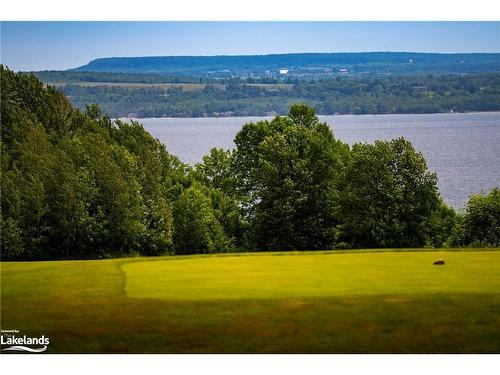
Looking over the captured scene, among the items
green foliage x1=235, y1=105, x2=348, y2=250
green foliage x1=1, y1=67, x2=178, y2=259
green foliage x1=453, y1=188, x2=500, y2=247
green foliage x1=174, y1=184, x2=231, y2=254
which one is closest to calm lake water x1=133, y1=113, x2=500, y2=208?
green foliage x1=235, y1=105, x2=348, y2=250

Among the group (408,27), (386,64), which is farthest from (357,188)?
(408,27)

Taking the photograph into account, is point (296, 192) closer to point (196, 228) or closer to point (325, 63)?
point (325, 63)

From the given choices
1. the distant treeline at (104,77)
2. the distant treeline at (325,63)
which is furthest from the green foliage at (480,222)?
the distant treeline at (104,77)

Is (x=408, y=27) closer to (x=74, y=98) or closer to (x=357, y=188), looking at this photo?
(x=357, y=188)

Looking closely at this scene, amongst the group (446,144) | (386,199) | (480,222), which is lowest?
(446,144)

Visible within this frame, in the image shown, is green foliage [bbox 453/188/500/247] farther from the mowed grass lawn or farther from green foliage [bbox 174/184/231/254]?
the mowed grass lawn

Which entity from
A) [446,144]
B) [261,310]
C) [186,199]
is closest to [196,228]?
[186,199]

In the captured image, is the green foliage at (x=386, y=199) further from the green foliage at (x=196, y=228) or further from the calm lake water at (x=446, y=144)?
the calm lake water at (x=446, y=144)
